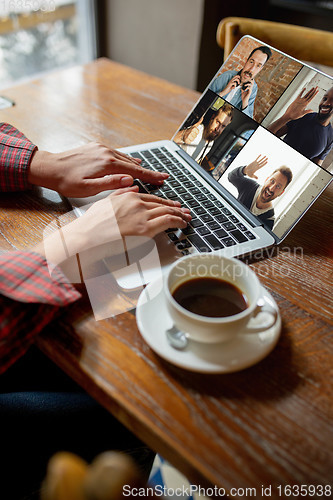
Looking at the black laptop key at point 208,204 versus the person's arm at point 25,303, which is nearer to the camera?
the person's arm at point 25,303

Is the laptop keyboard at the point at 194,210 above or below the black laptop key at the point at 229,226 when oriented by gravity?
below

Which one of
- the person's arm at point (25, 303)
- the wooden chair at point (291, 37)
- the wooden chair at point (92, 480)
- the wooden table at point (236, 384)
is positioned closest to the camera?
the wooden chair at point (92, 480)

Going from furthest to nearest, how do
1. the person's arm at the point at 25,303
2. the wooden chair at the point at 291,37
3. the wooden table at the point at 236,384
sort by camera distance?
the wooden chair at the point at 291,37 < the person's arm at the point at 25,303 < the wooden table at the point at 236,384

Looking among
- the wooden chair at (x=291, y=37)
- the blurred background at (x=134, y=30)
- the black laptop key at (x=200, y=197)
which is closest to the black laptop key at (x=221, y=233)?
the black laptop key at (x=200, y=197)

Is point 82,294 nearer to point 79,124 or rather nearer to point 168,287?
point 168,287

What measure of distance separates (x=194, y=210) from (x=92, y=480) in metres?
0.54

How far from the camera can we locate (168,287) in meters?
0.49

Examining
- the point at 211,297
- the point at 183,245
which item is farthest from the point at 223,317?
the point at 183,245

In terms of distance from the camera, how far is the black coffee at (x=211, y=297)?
49 centimetres

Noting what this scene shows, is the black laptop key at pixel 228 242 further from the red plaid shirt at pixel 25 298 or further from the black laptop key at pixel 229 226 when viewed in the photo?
the red plaid shirt at pixel 25 298

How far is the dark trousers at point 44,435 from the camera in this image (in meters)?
0.56

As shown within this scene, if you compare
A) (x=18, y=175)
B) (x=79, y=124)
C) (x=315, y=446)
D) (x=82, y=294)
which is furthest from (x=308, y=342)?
(x=79, y=124)

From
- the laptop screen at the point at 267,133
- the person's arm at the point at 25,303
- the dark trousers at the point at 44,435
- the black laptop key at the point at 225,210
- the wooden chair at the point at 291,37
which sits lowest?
the dark trousers at the point at 44,435

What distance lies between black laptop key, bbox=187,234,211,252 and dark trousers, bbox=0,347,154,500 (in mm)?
291
